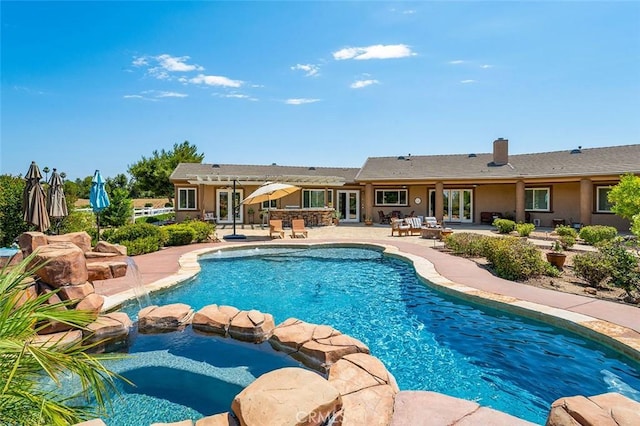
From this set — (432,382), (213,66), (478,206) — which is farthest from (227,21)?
(478,206)

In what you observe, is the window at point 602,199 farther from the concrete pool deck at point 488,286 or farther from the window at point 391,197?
the window at point 391,197

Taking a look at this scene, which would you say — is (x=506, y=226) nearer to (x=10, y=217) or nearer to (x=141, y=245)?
(x=141, y=245)

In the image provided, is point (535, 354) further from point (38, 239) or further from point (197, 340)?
point (38, 239)

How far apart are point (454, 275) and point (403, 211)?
17.3 meters

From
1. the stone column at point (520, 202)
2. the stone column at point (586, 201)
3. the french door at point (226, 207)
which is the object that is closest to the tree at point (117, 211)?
the french door at point (226, 207)

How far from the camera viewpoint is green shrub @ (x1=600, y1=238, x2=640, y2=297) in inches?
303

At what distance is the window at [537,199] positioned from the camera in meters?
22.8

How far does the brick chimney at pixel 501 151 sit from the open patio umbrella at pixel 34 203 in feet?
→ 82.0

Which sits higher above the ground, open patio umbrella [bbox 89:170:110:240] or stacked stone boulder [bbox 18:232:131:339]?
open patio umbrella [bbox 89:170:110:240]

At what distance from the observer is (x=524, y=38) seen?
12609 mm

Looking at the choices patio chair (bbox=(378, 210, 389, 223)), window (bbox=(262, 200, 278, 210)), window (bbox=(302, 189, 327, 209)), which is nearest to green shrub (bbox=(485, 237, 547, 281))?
patio chair (bbox=(378, 210, 389, 223))

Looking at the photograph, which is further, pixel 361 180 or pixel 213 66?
pixel 361 180

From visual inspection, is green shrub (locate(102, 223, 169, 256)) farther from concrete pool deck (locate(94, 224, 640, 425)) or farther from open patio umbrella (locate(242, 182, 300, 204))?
open patio umbrella (locate(242, 182, 300, 204))

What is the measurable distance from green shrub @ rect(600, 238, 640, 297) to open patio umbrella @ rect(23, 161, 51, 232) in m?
13.9
